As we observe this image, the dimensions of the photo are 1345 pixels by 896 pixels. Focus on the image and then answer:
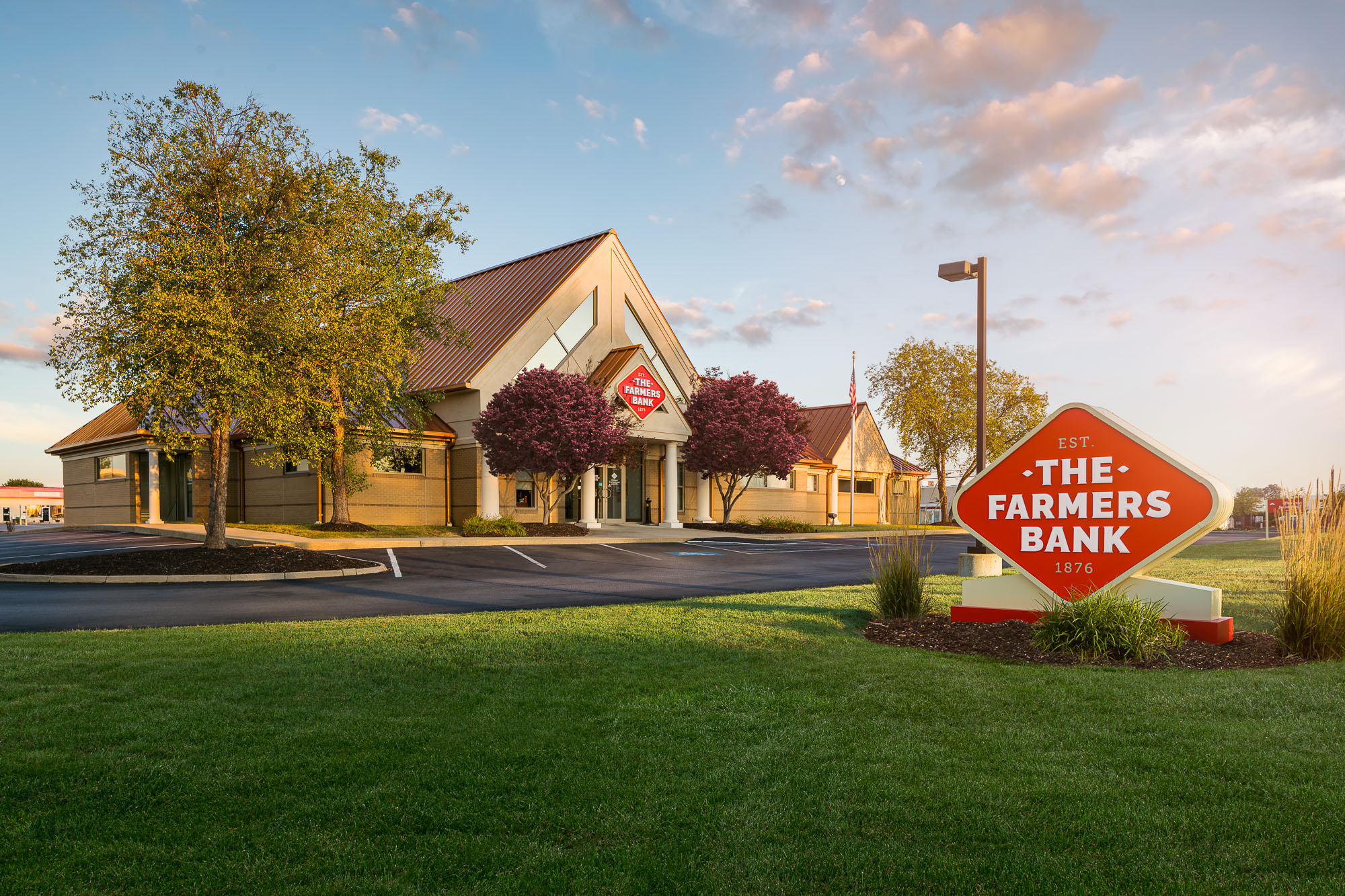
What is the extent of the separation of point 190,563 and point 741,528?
22138mm

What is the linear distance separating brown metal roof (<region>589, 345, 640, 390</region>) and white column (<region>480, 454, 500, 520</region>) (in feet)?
16.9

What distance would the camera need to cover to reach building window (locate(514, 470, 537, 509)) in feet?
102

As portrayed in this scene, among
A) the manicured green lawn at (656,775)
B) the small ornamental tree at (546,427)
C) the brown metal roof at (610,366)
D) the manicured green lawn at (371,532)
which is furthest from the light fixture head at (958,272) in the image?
the brown metal roof at (610,366)

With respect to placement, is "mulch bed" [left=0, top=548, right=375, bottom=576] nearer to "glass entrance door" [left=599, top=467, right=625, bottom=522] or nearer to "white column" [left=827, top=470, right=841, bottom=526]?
"glass entrance door" [left=599, top=467, right=625, bottom=522]

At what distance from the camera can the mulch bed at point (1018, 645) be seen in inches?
298

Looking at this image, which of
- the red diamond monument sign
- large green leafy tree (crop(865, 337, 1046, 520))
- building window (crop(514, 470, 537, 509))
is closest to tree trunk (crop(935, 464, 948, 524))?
large green leafy tree (crop(865, 337, 1046, 520))

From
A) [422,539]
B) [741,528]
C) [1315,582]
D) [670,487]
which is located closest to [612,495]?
[670,487]

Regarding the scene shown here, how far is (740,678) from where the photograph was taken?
6750 mm

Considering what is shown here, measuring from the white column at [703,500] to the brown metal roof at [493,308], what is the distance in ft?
35.6

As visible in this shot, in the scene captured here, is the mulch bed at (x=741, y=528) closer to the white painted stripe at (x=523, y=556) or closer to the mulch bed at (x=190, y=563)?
the white painted stripe at (x=523, y=556)

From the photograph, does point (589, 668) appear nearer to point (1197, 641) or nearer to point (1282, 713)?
point (1282, 713)

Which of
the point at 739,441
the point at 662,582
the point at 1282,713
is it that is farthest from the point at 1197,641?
the point at 739,441

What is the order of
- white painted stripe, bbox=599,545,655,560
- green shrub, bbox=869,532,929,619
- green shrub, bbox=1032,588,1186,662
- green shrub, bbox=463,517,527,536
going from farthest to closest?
green shrub, bbox=463,517,527,536 → white painted stripe, bbox=599,545,655,560 → green shrub, bbox=869,532,929,619 → green shrub, bbox=1032,588,1186,662

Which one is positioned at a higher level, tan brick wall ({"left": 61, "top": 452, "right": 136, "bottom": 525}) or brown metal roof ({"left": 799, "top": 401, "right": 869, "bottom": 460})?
brown metal roof ({"left": 799, "top": 401, "right": 869, "bottom": 460})
